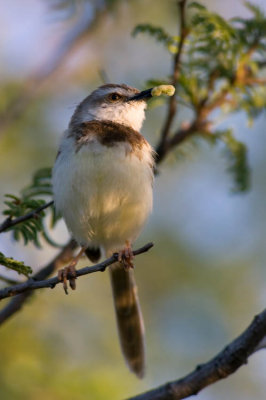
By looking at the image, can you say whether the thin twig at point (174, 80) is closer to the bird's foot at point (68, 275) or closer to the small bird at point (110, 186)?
the small bird at point (110, 186)

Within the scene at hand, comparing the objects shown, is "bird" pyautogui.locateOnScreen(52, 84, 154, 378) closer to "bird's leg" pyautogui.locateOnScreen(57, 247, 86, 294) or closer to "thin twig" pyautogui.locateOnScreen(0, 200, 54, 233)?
"bird's leg" pyautogui.locateOnScreen(57, 247, 86, 294)

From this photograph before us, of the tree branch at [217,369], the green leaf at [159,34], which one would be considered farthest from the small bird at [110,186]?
the tree branch at [217,369]

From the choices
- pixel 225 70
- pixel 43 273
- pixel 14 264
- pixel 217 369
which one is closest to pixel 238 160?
pixel 225 70

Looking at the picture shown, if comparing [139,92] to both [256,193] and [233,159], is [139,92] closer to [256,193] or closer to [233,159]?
[233,159]

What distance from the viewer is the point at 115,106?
657 cm

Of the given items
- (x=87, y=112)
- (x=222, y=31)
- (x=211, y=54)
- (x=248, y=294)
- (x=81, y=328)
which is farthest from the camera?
(x=248, y=294)

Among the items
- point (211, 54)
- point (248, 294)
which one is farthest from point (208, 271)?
point (211, 54)

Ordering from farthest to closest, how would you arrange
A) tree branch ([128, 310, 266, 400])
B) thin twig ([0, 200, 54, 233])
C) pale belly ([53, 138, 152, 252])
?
pale belly ([53, 138, 152, 252]) → thin twig ([0, 200, 54, 233]) → tree branch ([128, 310, 266, 400])

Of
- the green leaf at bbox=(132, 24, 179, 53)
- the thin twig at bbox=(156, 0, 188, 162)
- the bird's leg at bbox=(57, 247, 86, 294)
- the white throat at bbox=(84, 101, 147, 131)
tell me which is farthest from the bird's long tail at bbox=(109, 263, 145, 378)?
the green leaf at bbox=(132, 24, 179, 53)

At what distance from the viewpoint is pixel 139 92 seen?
657cm

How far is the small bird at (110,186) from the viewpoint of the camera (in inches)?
212

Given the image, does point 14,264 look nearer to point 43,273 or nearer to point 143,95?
point 43,273

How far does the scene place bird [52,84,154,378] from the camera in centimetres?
539

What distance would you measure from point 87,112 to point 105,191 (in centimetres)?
142
